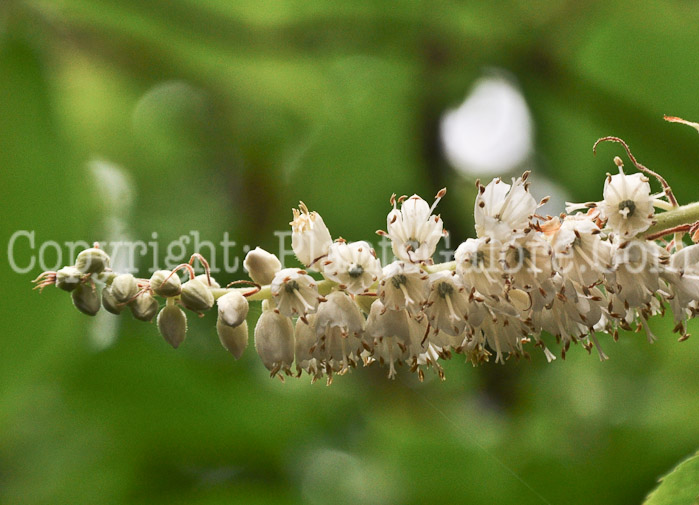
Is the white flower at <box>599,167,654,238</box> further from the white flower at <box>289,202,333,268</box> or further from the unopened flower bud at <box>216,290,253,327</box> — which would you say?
the unopened flower bud at <box>216,290,253,327</box>

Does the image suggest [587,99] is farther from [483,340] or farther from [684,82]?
[483,340]

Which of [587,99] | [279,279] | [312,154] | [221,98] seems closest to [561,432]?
[587,99]

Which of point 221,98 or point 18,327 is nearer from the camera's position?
point 18,327

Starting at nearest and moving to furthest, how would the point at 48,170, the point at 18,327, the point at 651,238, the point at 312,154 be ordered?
1. the point at 651,238
2. the point at 18,327
3. the point at 48,170
4. the point at 312,154

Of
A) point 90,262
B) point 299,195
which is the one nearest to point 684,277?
point 90,262

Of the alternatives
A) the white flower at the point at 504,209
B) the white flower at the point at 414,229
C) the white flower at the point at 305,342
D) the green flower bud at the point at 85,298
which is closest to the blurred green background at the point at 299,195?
the green flower bud at the point at 85,298

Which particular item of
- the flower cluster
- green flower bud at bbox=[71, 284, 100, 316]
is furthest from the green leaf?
green flower bud at bbox=[71, 284, 100, 316]

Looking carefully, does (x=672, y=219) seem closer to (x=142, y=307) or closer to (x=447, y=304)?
(x=447, y=304)
